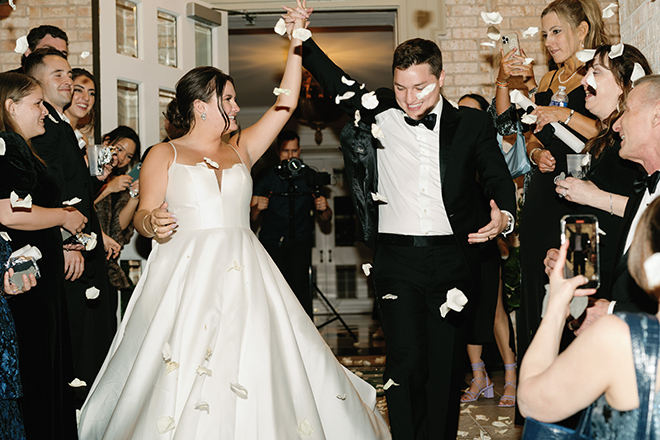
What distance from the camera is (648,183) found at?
2.02m

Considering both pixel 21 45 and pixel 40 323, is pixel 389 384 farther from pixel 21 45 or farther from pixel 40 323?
pixel 21 45

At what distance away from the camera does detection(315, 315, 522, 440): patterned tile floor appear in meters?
3.52

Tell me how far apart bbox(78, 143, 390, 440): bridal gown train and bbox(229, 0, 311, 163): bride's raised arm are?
0.18 meters

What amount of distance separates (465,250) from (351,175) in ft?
2.07

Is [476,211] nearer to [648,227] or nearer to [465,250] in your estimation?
[465,250]

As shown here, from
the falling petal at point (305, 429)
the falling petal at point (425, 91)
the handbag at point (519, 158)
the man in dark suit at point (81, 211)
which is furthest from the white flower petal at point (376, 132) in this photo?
the man in dark suit at point (81, 211)

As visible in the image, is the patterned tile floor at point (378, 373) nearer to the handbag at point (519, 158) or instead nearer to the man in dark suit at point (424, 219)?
the man in dark suit at point (424, 219)

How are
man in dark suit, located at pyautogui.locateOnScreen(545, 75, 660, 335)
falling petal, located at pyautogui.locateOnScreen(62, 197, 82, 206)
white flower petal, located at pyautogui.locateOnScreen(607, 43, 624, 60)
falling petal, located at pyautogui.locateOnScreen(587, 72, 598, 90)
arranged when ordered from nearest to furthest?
man in dark suit, located at pyautogui.locateOnScreen(545, 75, 660, 335) → white flower petal, located at pyautogui.locateOnScreen(607, 43, 624, 60) → falling petal, located at pyautogui.locateOnScreen(587, 72, 598, 90) → falling petal, located at pyautogui.locateOnScreen(62, 197, 82, 206)

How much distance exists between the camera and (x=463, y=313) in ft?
9.23

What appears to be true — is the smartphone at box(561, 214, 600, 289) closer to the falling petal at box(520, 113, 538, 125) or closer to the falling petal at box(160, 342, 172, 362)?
the falling petal at box(520, 113, 538, 125)

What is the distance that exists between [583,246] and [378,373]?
3.76 meters

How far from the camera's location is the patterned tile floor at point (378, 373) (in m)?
3.52

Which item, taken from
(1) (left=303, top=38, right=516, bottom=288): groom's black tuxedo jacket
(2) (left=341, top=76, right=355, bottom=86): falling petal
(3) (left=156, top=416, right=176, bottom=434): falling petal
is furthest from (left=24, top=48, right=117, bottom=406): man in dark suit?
(2) (left=341, top=76, right=355, bottom=86): falling petal

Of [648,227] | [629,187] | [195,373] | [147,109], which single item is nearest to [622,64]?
[629,187]
